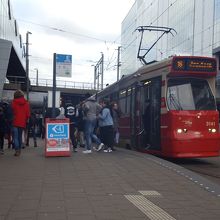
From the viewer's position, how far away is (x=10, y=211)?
6984 mm

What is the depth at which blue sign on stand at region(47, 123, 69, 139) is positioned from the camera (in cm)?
1384

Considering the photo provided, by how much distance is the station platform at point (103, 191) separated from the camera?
7039mm

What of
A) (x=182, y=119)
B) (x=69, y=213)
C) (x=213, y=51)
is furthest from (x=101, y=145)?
(x=213, y=51)

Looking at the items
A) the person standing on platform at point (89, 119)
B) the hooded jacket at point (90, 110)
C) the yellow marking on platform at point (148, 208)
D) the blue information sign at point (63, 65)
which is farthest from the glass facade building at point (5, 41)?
the yellow marking on platform at point (148, 208)

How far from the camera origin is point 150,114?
16188 mm

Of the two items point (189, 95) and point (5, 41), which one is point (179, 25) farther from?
point (189, 95)

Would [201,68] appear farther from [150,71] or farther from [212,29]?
[212,29]

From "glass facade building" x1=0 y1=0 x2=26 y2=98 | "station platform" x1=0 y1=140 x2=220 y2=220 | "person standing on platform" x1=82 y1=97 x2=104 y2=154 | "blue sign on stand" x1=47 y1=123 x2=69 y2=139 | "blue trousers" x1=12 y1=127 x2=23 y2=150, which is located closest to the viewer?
"station platform" x1=0 y1=140 x2=220 y2=220

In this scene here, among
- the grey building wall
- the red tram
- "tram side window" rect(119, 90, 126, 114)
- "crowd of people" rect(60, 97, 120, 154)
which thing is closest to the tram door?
the red tram

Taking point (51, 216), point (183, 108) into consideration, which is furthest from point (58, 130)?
point (51, 216)

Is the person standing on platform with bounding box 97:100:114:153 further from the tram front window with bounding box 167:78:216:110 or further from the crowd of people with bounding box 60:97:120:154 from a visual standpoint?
the tram front window with bounding box 167:78:216:110

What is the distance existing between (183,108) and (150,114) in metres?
1.50

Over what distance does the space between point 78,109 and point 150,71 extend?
Answer: 2.61m

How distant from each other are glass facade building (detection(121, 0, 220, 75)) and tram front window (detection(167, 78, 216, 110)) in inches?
1236
